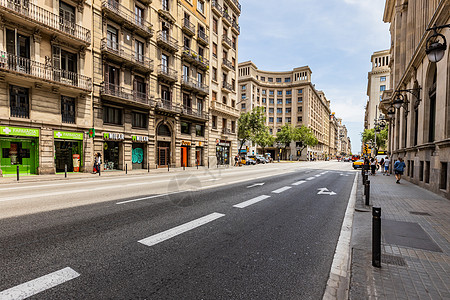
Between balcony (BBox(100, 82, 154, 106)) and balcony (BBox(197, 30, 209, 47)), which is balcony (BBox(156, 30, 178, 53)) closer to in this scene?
balcony (BBox(197, 30, 209, 47))

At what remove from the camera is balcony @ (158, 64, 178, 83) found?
24966 millimetres

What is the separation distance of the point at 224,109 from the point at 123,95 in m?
17.0

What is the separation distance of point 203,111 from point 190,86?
422cm

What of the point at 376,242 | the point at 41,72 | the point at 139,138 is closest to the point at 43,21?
the point at 41,72

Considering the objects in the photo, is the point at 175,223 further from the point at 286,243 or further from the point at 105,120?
the point at 105,120

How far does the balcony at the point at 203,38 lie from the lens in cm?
3091

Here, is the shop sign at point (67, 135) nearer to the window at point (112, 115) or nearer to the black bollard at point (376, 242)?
the window at point (112, 115)

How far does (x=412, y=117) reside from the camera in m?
15.4

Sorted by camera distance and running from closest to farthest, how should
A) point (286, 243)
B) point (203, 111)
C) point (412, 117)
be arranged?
point (286, 243)
point (412, 117)
point (203, 111)

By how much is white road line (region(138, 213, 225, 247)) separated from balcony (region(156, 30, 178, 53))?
2407 cm

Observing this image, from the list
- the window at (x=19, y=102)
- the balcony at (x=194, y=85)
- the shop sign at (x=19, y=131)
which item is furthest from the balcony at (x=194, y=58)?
the shop sign at (x=19, y=131)

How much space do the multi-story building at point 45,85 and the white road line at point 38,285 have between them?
14.4 meters

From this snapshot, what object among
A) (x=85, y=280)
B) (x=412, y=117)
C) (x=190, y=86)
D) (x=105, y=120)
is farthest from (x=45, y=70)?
(x=412, y=117)

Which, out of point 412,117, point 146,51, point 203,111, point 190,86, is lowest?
point 412,117
